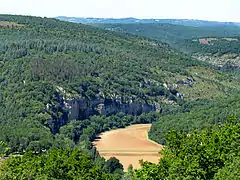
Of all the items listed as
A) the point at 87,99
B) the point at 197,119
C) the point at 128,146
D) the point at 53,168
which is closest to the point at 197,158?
the point at 53,168

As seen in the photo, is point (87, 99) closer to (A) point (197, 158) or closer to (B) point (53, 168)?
(B) point (53, 168)

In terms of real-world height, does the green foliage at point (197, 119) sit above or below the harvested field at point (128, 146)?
above

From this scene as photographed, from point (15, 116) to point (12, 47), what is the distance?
6036cm

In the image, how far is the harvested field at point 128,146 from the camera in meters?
112

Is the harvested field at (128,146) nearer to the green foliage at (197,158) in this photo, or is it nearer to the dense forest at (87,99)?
the dense forest at (87,99)

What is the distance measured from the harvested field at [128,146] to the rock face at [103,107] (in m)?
10.3

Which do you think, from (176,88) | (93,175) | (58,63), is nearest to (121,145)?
(58,63)

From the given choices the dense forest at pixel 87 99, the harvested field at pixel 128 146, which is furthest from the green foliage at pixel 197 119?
the harvested field at pixel 128 146

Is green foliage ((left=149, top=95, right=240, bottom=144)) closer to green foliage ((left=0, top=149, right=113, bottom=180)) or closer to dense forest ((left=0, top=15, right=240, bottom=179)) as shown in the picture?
dense forest ((left=0, top=15, right=240, bottom=179))

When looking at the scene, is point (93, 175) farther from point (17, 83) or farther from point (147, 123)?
point (147, 123)

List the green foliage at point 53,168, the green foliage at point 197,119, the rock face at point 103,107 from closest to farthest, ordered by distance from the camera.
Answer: the green foliage at point 53,168, the green foliage at point 197,119, the rock face at point 103,107

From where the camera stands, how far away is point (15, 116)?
12694cm

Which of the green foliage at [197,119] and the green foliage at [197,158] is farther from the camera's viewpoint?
the green foliage at [197,119]

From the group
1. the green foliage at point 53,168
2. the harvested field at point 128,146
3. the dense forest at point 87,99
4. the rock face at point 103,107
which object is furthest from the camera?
the rock face at point 103,107
